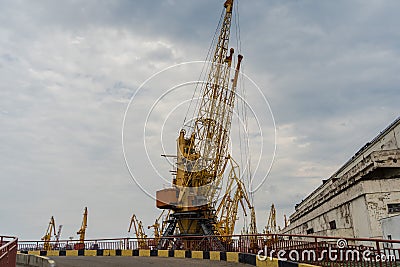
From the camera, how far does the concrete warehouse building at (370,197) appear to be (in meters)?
24.3

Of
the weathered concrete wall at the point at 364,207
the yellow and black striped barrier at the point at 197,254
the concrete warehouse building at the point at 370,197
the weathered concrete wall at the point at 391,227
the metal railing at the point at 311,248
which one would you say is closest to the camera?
the metal railing at the point at 311,248

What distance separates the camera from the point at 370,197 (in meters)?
24.9

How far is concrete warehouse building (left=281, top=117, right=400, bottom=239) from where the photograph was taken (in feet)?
79.6

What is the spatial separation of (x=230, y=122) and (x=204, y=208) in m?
11.1

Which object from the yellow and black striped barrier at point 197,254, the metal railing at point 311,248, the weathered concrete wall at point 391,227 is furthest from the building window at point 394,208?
the yellow and black striped barrier at point 197,254

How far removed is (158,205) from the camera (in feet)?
130

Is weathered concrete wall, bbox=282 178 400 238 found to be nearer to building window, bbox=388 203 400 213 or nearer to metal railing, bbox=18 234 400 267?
building window, bbox=388 203 400 213

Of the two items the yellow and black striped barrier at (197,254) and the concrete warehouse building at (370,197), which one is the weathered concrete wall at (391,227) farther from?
the yellow and black striped barrier at (197,254)

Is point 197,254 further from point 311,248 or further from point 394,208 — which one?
point 394,208

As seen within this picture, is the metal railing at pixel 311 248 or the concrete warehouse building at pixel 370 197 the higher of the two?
the concrete warehouse building at pixel 370 197

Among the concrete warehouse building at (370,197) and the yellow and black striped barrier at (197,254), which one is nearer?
the yellow and black striped barrier at (197,254)

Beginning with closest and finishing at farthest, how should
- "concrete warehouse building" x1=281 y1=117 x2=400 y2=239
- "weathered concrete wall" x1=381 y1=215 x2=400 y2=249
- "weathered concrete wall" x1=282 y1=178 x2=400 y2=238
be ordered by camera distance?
"weathered concrete wall" x1=381 y1=215 x2=400 y2=249 < "concrete warehouse building" x1=281 y1=117 x2=400 y2=239 < "weathered concrete wall" x1=282 y1=178 x2=400 y2=238

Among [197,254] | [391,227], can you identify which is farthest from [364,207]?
[197,254]

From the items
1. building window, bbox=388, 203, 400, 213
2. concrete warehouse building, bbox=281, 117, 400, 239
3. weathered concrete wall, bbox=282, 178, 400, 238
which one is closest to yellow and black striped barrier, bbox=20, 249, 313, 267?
concrete warehouse building, bbox=281, 117, 400, 239
